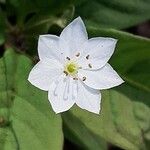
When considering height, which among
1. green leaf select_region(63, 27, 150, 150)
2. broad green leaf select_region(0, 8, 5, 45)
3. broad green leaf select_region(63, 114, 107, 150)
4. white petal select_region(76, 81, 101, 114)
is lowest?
broad green leaf select_region(63, 114, 107, 150)

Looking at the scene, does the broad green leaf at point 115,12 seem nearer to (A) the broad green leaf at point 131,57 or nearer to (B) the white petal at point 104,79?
(A) the broad green leaf at point 131,57

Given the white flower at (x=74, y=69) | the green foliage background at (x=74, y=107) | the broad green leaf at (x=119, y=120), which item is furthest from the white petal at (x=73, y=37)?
the broad green leaf at (x=119, y=120)

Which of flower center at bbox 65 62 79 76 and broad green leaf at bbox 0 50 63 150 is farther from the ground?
flower center at bbox 65 62 79 76

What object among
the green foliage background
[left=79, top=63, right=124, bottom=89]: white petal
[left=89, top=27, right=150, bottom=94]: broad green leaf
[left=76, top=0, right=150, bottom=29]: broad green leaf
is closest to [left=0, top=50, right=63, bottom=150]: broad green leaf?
the green foliage background

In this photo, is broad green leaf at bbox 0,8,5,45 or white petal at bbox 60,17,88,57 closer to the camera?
white petal at bbox 60,17,88,57

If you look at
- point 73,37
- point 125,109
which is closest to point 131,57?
point 125,109

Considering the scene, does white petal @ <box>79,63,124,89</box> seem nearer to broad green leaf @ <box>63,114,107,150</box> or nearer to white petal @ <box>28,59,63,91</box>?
white petal @ <box>28,59,63,91</box>
